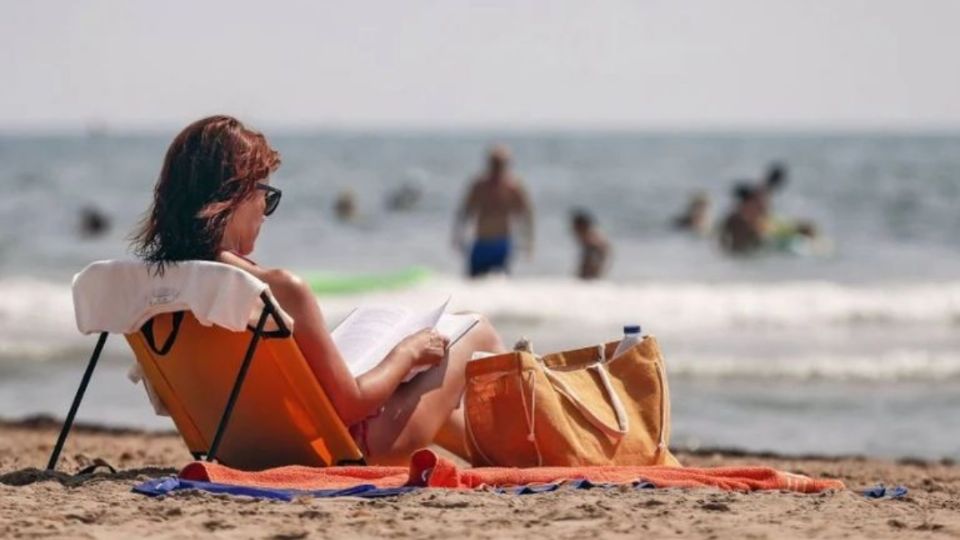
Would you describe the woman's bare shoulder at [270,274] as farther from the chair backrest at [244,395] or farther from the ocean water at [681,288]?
the ocean water at [681,288]

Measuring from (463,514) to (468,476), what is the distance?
41 cm

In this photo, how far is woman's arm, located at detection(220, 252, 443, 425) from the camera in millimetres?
5070

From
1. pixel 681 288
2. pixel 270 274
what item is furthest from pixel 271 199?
pixel 681 288

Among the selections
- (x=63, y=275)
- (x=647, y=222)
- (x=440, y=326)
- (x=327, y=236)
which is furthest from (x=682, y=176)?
(x=440, y=326)

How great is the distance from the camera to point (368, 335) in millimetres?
5602

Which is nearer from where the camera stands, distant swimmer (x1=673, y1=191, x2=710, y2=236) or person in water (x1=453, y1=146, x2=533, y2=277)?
person in water (x1=453, y1=146, x2=533, y2=277)

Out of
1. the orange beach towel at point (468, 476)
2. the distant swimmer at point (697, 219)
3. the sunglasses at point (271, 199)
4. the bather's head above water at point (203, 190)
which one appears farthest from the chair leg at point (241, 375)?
the distant swimmer at point (697, 219)

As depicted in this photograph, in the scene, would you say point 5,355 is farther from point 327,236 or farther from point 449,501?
point 327,236

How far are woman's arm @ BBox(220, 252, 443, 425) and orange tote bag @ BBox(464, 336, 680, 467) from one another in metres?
0.29

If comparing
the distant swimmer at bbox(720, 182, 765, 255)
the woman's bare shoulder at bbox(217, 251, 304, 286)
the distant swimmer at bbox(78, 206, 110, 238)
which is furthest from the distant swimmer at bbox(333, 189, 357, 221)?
the woman's bare shoulder at bbox(217, 251, 304, 286)

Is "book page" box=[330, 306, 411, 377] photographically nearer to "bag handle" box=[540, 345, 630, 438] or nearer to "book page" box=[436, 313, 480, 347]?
"book page" box=[436, 313, 480, 347]

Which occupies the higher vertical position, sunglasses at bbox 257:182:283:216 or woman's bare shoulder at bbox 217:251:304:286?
sunglasses at bbox 257:182:283:216

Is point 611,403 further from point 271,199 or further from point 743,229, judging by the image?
point 743,229

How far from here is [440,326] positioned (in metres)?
5.61
